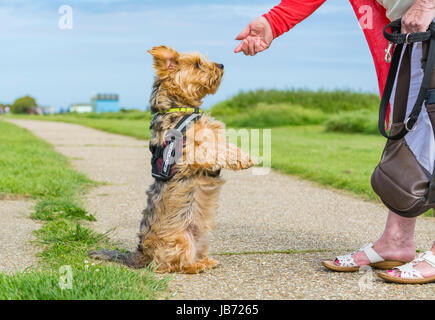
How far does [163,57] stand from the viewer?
3939mm

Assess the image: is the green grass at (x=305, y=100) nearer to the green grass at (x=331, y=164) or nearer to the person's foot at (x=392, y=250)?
the green grass at (x=331, y=164)

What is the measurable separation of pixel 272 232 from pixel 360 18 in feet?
7.36

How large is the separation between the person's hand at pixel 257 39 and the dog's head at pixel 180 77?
346 mm

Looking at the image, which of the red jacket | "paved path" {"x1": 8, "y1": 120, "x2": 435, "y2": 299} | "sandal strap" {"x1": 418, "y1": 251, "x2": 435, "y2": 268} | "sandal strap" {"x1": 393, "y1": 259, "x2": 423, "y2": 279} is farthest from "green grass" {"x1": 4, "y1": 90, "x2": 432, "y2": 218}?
"sandal strap" {"x1": 393, "y1": 259, "x2": 423, "y2": 279}

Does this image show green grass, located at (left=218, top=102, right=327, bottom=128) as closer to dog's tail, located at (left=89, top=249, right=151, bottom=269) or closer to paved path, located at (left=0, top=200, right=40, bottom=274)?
paved path, located at (left=0, top=200, right=40, bottom=274)

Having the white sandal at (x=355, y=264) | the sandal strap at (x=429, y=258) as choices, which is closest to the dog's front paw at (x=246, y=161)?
the white sandal at (x=355, y=264)

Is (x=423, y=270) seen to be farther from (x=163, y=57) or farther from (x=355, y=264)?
(x=163, y=57)

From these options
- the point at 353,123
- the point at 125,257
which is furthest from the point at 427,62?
the point at 353,123

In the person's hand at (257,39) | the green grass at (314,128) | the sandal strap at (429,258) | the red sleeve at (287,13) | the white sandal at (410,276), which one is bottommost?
the white sandal at (410,276)

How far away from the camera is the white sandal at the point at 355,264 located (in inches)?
149

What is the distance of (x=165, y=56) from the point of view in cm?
395

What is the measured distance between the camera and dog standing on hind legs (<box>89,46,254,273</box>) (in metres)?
3.69

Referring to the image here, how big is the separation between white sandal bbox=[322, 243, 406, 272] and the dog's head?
1636 mm
